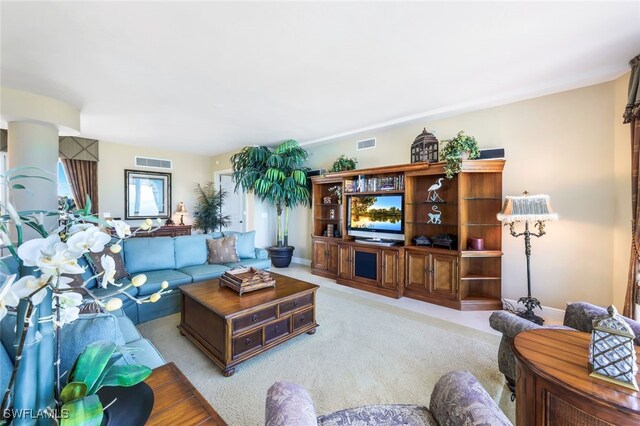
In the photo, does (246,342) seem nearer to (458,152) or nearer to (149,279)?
(149,279)

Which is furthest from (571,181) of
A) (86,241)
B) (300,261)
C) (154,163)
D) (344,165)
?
(154,163)

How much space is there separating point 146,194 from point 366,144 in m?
5.12

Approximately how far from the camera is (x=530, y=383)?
131 centimetres

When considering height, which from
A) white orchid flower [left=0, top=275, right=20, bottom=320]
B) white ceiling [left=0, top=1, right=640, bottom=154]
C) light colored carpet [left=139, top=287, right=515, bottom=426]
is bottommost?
light colored carpet [left=139, top=287, right=515, bottom=426]

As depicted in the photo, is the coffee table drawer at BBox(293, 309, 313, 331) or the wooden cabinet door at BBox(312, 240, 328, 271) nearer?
the coffee table drawer at BBox(293, 309, 313, 331)

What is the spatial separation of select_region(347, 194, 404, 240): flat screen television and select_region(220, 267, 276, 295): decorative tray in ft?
6.98

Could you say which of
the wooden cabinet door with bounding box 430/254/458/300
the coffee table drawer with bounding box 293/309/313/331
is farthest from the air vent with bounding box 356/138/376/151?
the coffee table drawer with bounding box 293/309/313/331

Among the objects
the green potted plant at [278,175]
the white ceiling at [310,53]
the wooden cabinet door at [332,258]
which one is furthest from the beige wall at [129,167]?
the wooden cabinet door at [332,258]

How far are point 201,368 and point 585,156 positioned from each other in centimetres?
430

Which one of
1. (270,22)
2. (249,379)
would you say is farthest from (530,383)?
(270,22)

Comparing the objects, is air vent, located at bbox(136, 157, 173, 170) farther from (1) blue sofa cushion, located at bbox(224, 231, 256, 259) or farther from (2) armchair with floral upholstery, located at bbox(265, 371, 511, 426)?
(2) armchair with floral upholstery, located at bbox(265, 371, 511, 426)

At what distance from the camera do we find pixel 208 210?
682 centimetres

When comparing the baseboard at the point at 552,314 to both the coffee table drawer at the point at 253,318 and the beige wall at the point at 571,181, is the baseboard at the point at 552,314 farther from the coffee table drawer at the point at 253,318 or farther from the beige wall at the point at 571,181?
the coffee table drawer at the point at 253,318

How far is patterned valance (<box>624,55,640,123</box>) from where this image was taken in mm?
2333
